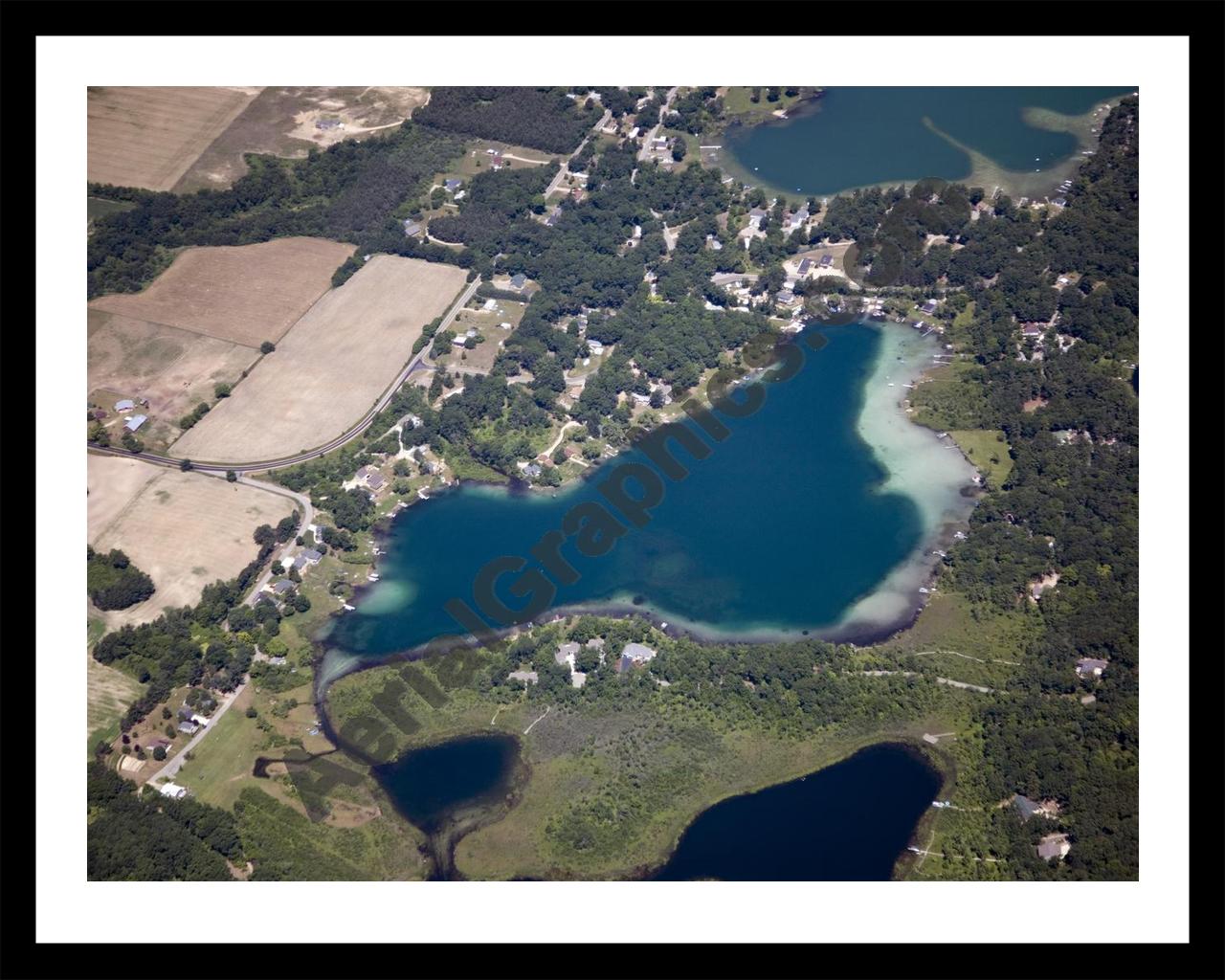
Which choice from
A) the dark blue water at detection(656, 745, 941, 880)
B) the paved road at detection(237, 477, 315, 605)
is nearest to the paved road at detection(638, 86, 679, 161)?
the paved road at detection(237, 477, 315, 605)

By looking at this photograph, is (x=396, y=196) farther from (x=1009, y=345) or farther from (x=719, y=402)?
(x=1009, y=345)

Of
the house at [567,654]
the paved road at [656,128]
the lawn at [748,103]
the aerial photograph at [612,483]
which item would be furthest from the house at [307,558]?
the lawn at [748,103]

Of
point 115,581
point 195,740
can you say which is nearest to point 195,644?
point 195,740

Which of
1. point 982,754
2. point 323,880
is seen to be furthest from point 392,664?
point 982,754

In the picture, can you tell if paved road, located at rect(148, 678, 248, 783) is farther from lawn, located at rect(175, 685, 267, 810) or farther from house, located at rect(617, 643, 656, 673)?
house, located at rect(617, 643, 656, 673)

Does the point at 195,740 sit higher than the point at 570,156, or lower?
lower

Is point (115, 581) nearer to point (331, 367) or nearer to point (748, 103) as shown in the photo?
point (331, 367)
